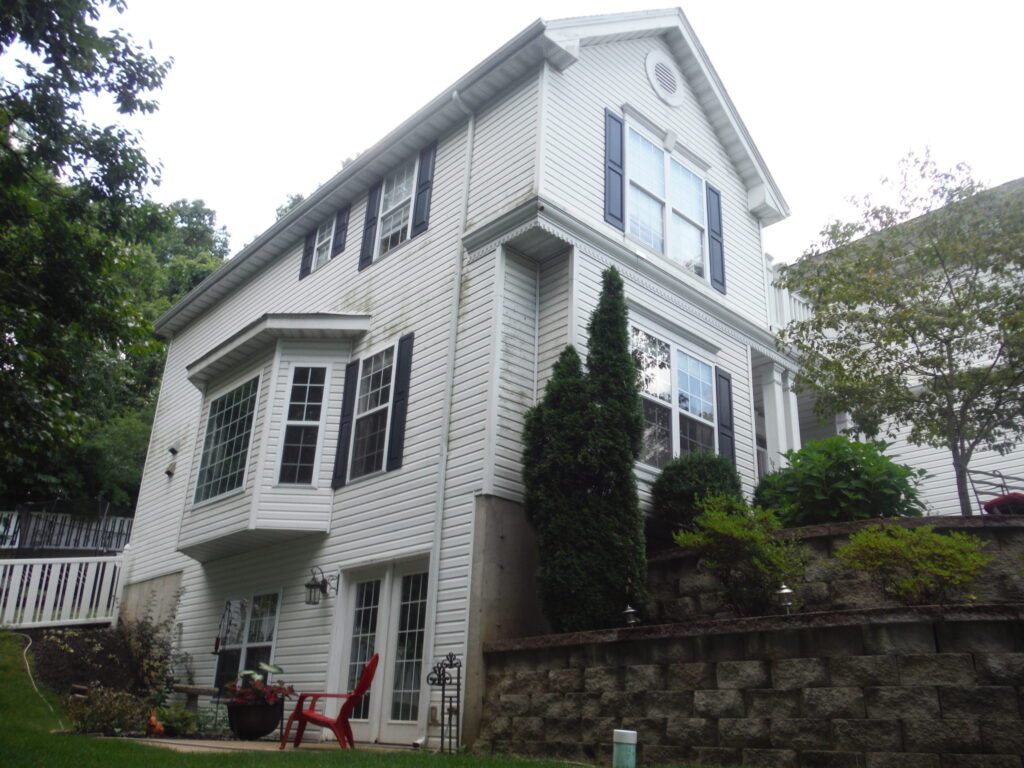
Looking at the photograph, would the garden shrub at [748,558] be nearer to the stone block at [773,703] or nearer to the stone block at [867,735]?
the stone block at [773,703]

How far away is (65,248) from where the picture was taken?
1034 cm

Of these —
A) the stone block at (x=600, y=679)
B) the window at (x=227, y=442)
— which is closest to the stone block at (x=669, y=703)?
the stone block at (x=600, y=679)

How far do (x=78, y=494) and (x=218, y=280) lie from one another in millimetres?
13003

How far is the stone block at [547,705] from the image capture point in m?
7.96

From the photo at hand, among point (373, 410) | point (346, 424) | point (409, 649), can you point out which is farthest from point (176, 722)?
A: point (373, 410)

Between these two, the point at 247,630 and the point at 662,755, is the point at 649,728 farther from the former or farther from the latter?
the point at 247,630

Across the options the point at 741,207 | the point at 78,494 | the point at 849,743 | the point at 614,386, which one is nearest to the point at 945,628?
the point at 849,743

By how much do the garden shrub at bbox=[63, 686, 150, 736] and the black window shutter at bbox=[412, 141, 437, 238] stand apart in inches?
286

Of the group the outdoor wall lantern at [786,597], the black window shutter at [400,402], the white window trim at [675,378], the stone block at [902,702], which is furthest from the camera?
the white window trim at [675,378]

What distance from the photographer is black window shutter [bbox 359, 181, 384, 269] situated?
13711 mm

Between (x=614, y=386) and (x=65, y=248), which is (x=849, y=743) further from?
(x=65, y=248)

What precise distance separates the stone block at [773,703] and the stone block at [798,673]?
0.06 meters

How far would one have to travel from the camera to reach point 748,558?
789cm

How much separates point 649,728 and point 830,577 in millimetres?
2438
